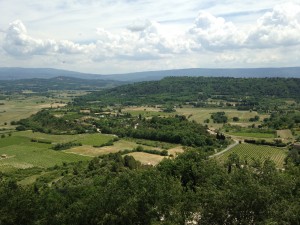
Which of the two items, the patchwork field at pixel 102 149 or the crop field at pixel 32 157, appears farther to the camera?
the patchwork field at pixel 102 149

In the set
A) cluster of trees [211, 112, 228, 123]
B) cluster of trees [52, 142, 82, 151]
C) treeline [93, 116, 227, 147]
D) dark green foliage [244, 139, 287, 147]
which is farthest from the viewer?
cluster of trees [211, 112, 228, 123]

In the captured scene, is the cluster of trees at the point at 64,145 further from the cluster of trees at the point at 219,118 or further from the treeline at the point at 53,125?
the cluster of trees at the point at 219,118

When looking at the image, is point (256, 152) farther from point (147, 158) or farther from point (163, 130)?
point (163, 130)

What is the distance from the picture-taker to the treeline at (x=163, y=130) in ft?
302

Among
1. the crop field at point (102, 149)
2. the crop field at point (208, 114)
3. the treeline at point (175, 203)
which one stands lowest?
the crop field at point (102, 149)

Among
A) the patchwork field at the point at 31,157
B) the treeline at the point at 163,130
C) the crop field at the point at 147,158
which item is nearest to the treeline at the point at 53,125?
the treeline at the point at 163,130

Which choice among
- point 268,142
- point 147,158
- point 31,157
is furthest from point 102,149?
point 268,142

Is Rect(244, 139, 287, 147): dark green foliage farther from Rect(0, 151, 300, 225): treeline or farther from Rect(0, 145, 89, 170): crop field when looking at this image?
Rect(0, 151, 300, 225): treeline

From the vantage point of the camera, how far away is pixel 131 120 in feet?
409

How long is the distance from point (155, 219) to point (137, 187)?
4970 millimetres

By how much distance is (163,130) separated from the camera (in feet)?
335

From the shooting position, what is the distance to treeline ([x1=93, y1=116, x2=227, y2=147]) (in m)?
92.1

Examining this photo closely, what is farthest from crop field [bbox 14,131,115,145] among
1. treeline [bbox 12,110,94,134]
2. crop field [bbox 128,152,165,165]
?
crop field [bbox 128,152,165,165]

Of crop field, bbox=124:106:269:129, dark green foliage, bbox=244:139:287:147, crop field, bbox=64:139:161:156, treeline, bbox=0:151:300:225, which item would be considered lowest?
Answer: crop field, bbox=64:139:161:156
